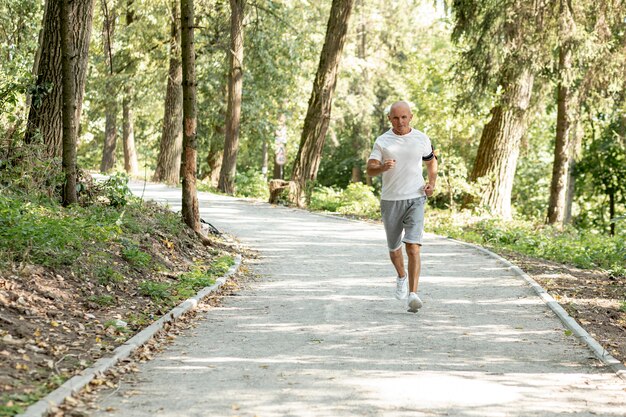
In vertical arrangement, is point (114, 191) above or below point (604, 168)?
below

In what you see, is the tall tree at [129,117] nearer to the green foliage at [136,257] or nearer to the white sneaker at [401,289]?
the green foliage at [136,257]

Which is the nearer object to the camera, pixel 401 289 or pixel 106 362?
pixel 106 362

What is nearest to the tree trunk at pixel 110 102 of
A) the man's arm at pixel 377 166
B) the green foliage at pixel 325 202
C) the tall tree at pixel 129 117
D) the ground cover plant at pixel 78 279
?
the tall tree at pixel 129 117

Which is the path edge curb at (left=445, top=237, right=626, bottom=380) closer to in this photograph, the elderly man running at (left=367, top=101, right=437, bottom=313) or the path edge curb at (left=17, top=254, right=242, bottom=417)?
the elderly man running at (left=367, top=101, right=437, bottom=313)

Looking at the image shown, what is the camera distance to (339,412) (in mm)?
5320

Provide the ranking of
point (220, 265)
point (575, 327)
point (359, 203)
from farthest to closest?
point (359, 203)
point (220, 265)
point (575, 327)

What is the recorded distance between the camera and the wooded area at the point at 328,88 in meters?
13.1

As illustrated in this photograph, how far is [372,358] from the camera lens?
274 inches

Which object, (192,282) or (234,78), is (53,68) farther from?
(234,78)

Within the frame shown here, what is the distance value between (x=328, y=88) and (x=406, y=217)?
15.0m

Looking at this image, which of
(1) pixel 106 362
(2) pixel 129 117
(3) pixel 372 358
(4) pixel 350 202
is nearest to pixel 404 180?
(3) pixel 372 358

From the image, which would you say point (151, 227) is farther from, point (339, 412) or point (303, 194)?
point (303, 194)

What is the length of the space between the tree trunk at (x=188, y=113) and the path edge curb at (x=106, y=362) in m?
3.71

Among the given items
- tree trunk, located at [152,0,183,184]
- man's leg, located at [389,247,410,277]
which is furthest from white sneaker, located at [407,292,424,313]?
tree trunk, located at [152,0,183,184]
